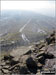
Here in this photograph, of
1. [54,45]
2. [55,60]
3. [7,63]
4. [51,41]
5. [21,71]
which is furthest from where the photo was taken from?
[51,41]

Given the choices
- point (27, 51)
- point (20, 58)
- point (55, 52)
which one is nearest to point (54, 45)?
point (55, 52)

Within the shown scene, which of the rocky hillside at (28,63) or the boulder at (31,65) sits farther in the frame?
the boulder at (31,65)

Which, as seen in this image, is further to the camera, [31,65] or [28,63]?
[31,65]

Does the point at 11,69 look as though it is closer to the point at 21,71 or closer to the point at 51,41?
the point at 21,71

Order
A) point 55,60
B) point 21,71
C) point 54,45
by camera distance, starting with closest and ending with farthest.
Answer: point 21,71 → point 55,60 → point 54,45

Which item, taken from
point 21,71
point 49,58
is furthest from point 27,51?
point 21,71

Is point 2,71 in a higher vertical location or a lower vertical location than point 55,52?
lower

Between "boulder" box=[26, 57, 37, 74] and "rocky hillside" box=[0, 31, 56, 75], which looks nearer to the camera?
"rocky hillside" box=[0, 31, 56, 75]

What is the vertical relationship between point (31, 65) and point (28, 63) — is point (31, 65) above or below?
below

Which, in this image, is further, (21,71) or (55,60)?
(55,60)

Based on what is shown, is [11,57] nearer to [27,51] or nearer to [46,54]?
[27,51]
